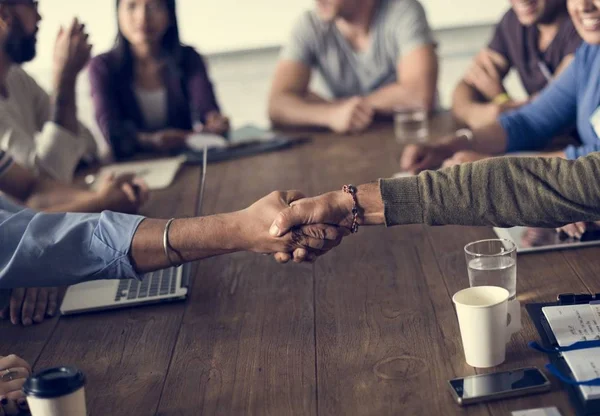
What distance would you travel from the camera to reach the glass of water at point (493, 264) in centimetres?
136

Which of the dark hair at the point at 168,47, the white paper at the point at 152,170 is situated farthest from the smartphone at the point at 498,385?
the dark hair at the point at 168,47

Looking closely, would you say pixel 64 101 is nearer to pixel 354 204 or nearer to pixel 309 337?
pixel 354 204

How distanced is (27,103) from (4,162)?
2.21 ft

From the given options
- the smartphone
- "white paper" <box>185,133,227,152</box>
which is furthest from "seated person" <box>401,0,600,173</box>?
the smartphone

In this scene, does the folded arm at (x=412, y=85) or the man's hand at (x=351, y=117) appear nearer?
the man's hand at (x=351, y=117)

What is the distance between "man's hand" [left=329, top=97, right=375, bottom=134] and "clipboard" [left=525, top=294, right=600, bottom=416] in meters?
1.40

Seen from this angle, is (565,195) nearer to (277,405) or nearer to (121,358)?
(277,405)

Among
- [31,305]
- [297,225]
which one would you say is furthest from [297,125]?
[31,305]

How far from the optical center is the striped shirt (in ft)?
6.66

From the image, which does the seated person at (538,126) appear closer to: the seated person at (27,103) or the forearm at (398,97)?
the forearm at (398,97)

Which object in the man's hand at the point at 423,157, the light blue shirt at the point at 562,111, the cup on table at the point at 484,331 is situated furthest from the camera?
the man's hand at the point at 423,157

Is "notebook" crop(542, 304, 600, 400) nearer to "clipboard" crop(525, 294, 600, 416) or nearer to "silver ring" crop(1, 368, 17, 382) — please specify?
"clipboard" crop(525, 294, 600, 416)

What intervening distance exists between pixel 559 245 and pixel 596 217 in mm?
220

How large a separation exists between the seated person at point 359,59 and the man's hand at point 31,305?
4.46ft
